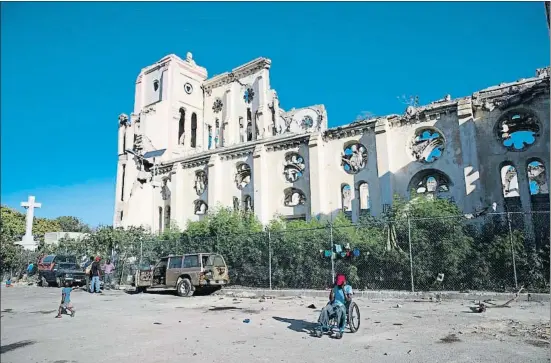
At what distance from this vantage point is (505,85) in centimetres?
2345

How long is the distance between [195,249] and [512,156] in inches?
724

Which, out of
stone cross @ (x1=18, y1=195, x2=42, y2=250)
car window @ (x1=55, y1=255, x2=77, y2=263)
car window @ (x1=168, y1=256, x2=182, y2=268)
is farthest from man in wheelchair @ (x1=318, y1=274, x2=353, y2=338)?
stone cross @ (x1=18, y1=195, x2=42, y2=250)

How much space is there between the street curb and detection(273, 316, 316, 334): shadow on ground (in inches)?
221

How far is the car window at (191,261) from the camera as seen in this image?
17.1 m

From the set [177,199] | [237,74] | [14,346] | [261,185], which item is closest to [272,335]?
[14,346]

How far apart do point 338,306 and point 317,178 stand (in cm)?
1985

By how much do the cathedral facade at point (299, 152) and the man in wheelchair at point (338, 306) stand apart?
54.9 ft

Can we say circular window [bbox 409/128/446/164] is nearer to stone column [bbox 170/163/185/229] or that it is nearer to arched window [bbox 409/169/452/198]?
arched window [bbox 409/169/452/198]

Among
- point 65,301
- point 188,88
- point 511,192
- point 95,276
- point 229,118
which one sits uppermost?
point 188,88

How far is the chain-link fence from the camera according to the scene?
13539mm

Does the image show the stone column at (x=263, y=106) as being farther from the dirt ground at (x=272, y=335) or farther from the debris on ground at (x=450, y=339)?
the debris on ground at (x=450, y=339)

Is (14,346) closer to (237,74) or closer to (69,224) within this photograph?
(237,74)

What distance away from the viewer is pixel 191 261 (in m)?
17.2

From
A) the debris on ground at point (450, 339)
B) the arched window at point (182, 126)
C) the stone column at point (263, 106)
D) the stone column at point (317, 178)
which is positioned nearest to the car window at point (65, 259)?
the stone column at point (317, 178)
